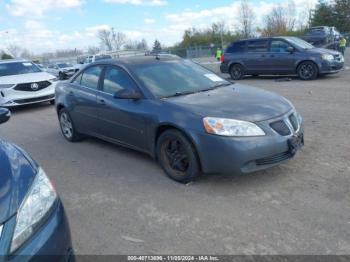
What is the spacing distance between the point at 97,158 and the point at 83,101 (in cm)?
101

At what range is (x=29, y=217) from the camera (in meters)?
2.11

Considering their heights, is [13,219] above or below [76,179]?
above

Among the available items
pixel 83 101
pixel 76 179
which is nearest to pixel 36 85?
pixel 83 101

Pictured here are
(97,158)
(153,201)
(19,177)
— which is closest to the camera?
(19,177)

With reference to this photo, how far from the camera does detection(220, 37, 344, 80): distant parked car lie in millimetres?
12078

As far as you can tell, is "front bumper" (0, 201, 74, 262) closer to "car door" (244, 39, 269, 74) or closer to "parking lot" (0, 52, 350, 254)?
"parking lot" (0, 52, 350, 254)

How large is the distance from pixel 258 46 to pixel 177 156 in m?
10.7

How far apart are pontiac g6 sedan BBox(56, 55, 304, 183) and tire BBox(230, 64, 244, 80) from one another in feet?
30.5

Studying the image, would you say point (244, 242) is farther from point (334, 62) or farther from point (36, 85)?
point (334, 62)

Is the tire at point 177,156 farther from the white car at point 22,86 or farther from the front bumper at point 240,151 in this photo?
the white car at point 22,86

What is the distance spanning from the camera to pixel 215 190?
4020mm

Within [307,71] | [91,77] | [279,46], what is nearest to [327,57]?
[307,71]

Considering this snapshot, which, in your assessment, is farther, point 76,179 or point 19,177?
point 76,179

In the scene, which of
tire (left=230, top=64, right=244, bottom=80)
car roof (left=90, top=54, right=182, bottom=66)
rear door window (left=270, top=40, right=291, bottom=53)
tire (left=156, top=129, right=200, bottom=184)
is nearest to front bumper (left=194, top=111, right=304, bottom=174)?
tire (left=156, top=129, right=200, bottom=184)
